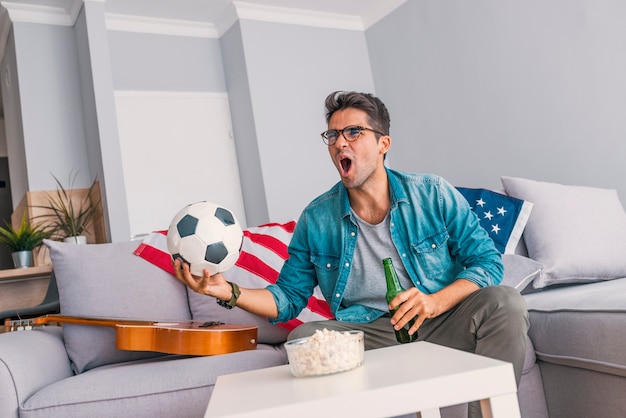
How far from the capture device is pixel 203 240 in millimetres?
1553

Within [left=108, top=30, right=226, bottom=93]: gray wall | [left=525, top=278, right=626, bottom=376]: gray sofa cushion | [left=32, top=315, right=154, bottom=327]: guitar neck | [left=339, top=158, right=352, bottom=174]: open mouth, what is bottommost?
[left=525, top=278, right=626, bottom=376]: gray sofa cushion

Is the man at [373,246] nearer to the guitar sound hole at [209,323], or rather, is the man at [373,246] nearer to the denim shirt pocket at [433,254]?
the denim shirt pocket at [433,254]

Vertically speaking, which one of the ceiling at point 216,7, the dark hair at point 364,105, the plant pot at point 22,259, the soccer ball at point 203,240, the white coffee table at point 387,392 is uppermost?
the ceiling at point 216,7

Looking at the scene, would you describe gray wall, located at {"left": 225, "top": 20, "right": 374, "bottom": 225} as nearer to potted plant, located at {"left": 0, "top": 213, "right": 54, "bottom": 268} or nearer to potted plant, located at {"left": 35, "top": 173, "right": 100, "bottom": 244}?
potted plant, located at {"left": 35, "top": 173, "right": 100, "bottom": 244}

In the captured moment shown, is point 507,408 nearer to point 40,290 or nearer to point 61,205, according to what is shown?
point 40,290

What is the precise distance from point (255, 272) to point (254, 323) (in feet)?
0.68

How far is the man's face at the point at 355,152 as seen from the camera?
1850 millimetres

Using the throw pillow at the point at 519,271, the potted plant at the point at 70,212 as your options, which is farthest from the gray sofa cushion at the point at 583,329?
the potted plant at the point at 70,212

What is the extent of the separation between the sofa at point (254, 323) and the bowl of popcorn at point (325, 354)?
0.65 meters

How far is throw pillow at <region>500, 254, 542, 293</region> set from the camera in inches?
91.7

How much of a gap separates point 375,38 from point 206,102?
62.4 inches

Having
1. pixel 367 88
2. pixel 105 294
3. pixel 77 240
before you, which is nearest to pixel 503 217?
pixel 105 294

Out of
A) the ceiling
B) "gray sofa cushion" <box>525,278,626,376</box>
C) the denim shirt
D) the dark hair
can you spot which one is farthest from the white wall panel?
"gray sofa cushion" <box>525,278,626,376</box>

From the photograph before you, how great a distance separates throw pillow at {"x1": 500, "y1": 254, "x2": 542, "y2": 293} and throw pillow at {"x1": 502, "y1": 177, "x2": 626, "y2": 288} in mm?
60
